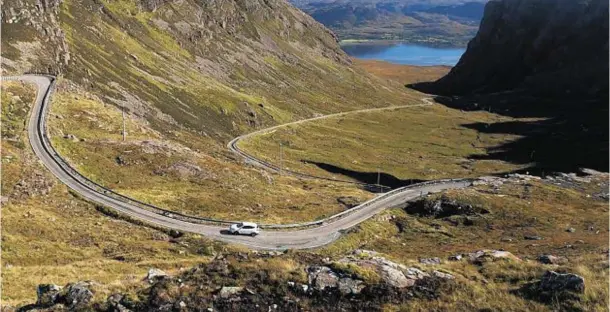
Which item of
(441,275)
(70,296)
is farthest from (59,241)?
(441,275)

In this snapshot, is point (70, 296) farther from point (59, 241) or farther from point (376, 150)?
point (376, 150)

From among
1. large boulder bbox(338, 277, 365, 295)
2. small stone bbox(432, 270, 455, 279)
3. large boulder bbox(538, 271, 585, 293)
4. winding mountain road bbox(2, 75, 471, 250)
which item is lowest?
winding mountain road bbox(2, 75, 471, 250)

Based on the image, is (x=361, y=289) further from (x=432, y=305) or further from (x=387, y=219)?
(x=387, y=219)

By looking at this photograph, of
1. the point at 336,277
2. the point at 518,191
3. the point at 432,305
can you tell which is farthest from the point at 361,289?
the point at 518,191

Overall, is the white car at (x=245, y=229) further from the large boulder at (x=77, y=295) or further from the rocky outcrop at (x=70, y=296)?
the large boulder at (x=77, y=295)

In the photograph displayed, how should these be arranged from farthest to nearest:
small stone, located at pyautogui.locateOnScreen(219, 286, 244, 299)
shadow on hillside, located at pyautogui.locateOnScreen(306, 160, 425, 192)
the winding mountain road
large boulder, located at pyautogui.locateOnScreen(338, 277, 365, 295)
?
shadow on hillside, located at pyautogui.locateOnScreen(306, 160, 425, 192) < the winding mountain road < large boulder, located at pyautogui.locateOnScreen(338, 277, 365, 295) < small stone, located at pyautogui.locateOnScreen(219, 286, 244, 299)

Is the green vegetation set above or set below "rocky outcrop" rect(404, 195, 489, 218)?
above

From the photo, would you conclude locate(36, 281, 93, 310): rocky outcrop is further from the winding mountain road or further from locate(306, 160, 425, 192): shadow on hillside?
locate(306, 160, 425, 192): shadow on hillside

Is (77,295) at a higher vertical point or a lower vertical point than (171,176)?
higher

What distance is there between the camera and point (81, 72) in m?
116

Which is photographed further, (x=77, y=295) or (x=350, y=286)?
(x=350, y=286)

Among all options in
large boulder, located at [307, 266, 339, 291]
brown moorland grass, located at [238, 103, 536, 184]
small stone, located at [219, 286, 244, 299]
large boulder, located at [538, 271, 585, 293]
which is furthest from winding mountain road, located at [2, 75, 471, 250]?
brown moorland grass, located at [238, 103, 536, 184]

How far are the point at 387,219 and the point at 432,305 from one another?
50.4 m

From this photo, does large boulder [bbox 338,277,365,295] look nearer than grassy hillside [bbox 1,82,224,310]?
Yes
